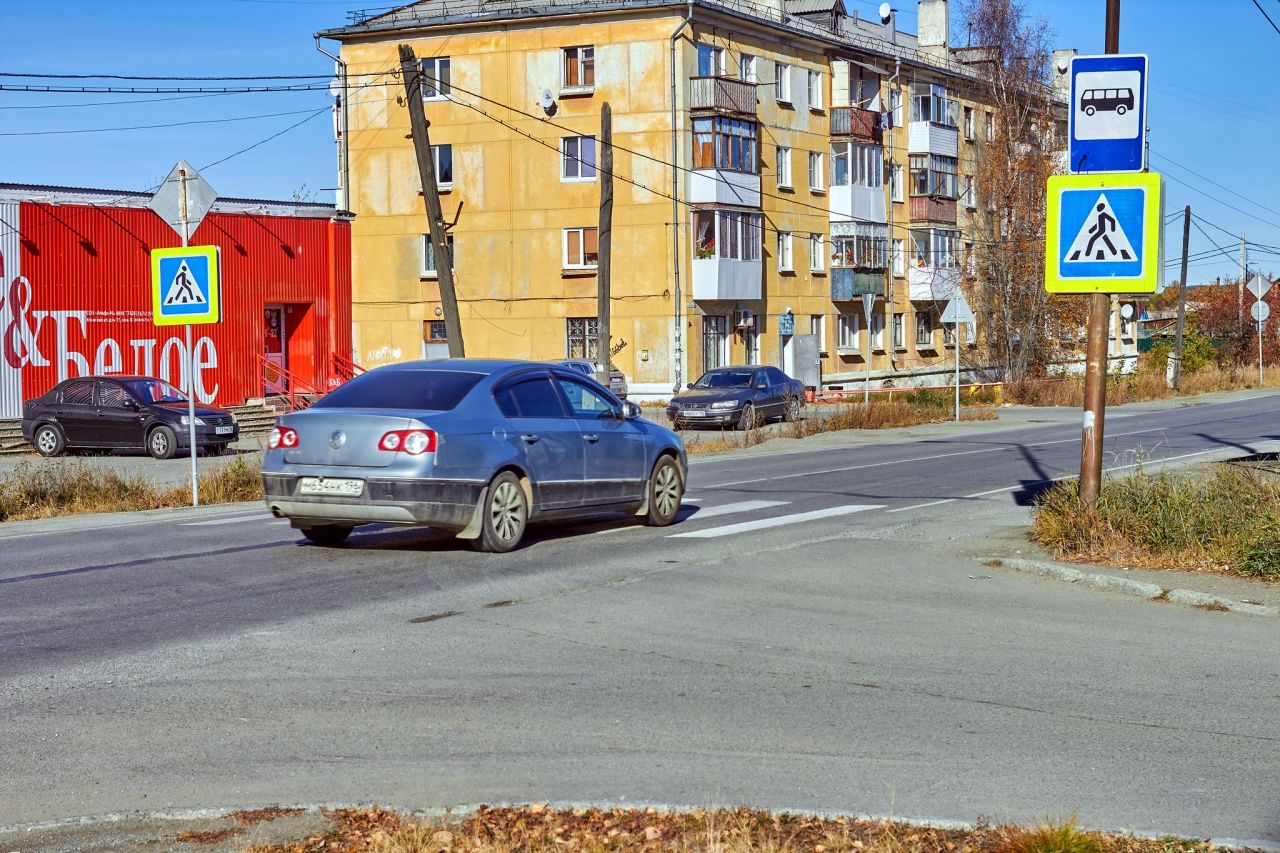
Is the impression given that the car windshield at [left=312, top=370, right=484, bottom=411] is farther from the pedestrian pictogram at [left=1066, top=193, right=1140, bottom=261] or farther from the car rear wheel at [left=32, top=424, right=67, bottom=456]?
the car rear wheel at [left=32, top=424, right=67, bottom=456]

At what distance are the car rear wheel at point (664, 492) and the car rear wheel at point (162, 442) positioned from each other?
18.3m

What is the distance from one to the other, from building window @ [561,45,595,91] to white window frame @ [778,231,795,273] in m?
9.57

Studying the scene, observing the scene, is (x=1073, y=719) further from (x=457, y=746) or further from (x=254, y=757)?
(x=254, y=757)

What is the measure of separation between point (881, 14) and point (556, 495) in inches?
2294

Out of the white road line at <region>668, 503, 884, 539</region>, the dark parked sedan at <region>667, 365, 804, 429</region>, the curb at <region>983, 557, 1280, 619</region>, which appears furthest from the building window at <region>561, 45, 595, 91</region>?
the curb at <region>983, 557, 1280, 619</region>

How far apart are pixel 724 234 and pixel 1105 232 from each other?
4042 centimetres

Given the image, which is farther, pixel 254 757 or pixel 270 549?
pixel 270 549

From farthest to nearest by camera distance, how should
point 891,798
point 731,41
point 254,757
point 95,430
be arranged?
point 731,41 < point 95,430 < point 254,757 < point 891,798

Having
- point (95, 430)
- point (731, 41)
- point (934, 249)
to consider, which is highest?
point (731, 41)

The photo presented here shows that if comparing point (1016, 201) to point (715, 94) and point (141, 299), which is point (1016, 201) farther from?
point (141, 299)

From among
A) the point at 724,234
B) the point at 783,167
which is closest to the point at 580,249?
the point at 724,234

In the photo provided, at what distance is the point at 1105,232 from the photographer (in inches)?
465

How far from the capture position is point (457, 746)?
6.20 meters

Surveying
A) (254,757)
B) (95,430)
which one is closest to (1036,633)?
(254,757)
